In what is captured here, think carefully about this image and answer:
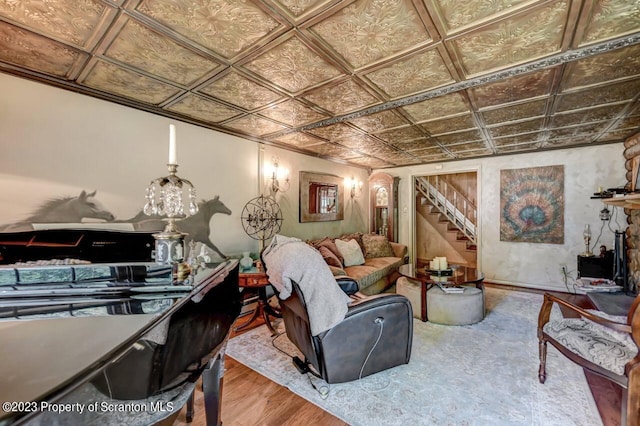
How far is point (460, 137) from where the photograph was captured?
392 cm

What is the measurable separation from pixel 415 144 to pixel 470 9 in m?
2.97

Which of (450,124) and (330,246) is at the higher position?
A: (450,124)

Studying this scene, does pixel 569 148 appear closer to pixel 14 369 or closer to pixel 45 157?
pixel 14 369

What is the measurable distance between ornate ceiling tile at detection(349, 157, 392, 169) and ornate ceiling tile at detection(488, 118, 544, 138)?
2260 millimetres

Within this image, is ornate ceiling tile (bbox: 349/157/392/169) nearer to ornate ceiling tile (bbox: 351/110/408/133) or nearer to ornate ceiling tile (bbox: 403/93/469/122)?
ornate ceiling tile (bbox: 351/110/408/133)

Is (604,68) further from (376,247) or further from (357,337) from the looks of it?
(376,247)

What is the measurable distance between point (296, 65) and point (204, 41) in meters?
0.66

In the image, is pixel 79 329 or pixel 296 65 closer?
pixel 79 329

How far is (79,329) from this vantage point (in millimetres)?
742

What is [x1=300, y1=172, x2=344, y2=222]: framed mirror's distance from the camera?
4672 millimetres

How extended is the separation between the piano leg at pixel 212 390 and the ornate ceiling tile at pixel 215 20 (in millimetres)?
1893

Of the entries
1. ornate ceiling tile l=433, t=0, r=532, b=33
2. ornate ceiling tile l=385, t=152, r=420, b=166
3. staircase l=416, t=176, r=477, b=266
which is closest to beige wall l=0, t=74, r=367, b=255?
ornate ceiling tile l=385, t=152, r=420, b=166

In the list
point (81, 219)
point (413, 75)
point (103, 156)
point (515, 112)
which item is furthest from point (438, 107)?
point (81, 219)

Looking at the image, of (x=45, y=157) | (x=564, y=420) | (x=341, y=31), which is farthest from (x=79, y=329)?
(x=564, y=420)
